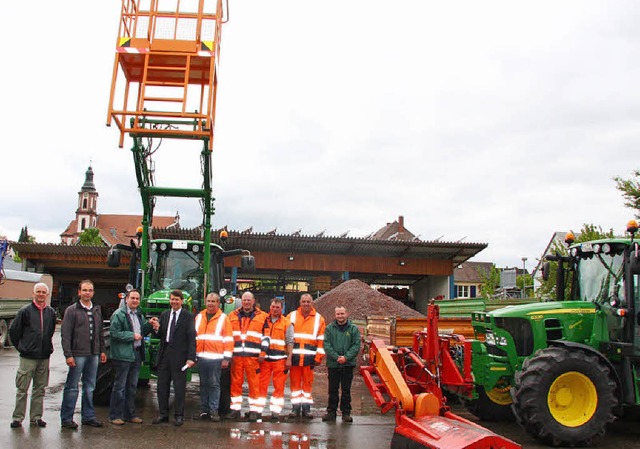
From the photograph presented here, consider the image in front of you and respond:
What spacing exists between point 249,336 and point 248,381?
1.95ft

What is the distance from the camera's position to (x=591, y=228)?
24312 mm

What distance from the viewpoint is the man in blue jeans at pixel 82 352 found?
23.2 feet

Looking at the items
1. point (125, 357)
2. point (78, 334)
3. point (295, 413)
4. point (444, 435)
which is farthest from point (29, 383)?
point (444, 435)

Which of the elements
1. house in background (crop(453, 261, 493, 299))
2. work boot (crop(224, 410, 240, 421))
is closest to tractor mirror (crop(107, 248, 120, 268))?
work boot (crop(224, 410, 240, 421))

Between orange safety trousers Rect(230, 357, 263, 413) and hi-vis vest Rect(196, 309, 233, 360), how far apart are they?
0.23 meters

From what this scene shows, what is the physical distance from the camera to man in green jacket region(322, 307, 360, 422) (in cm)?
798

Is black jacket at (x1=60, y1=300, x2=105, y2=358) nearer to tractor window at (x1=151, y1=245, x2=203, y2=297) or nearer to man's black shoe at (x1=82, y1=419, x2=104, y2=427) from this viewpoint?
man's black shoe at (x1=82, y1=419, x2=104, y2=427)

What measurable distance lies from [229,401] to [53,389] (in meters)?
3.80

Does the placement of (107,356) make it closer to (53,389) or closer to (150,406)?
(150,406)

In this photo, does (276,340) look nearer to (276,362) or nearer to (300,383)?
(276,362)

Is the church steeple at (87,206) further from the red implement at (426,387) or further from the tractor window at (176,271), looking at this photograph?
the red implement at (426,387)

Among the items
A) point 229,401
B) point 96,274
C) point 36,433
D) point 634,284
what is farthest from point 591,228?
point 96,274

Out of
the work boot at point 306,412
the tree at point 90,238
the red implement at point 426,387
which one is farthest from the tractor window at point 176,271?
the tree at point 90,238

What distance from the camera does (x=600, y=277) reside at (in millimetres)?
7723
